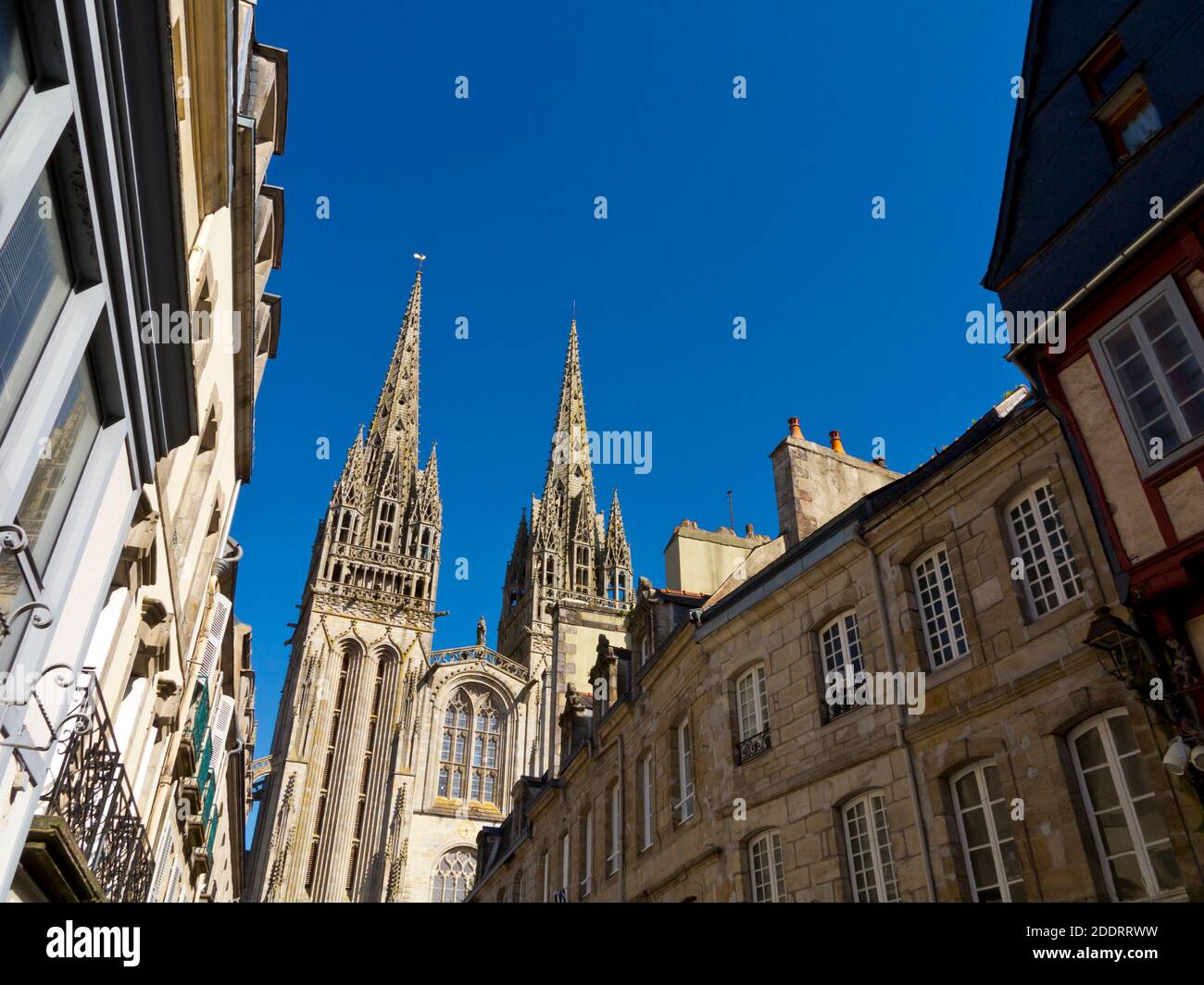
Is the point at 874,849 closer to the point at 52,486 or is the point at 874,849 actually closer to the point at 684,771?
the point at 684,771

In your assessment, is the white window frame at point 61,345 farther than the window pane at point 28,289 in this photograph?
No

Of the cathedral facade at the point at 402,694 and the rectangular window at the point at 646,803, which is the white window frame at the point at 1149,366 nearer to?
the rectangular window at the point at 646,803

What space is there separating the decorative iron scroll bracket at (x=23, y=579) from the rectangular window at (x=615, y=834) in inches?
544

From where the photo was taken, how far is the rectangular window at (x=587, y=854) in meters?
19.4

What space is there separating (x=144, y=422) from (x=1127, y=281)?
9152 mm

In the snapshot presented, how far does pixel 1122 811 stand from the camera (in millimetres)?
8375

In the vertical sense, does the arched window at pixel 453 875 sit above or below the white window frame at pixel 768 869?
above

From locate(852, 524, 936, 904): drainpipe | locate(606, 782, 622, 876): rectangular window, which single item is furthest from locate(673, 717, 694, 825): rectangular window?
locate(852, 524, 936, 904): drainpipe

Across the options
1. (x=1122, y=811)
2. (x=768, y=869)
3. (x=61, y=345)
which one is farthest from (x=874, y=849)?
(x=61, y=345)

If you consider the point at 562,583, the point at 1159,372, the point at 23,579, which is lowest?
the point at 23,579

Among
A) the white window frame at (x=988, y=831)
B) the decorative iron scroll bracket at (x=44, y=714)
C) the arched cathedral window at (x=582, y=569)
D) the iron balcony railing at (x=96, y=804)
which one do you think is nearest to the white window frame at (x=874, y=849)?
the white window frame at (x=988, y=831)

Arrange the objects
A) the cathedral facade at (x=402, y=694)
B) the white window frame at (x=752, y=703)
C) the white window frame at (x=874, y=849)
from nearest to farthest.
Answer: the white window frame at (x=874, y=849) < the white window frame at (x=752, y=703) < the cathedral facade at (x=402, y=694)

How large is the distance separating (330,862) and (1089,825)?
54.7m

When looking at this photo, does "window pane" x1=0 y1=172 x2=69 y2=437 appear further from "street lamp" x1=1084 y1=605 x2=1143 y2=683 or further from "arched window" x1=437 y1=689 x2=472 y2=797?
"arched window" x1=437 y1=689 x2=472 y2=797
